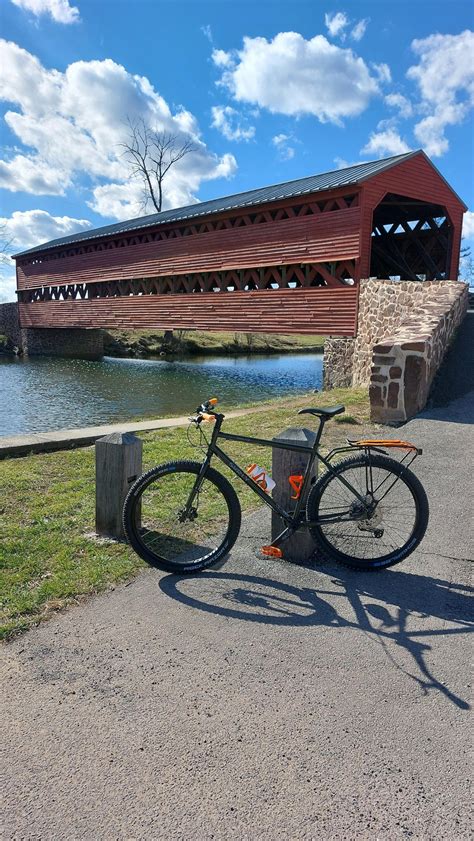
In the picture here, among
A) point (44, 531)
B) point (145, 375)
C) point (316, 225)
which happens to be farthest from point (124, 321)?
point (44, 531)

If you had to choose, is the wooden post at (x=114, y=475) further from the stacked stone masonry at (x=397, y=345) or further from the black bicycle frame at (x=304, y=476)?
the stacked stone masonry at (x=397, y=345)

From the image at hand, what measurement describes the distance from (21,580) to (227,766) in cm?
177

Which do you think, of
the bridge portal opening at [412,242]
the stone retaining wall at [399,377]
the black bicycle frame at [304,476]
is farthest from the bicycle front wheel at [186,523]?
the bridge portal opening at [412,242]

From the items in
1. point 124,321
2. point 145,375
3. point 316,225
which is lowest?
point 145,375

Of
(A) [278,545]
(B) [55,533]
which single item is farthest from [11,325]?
(A) [278,545]

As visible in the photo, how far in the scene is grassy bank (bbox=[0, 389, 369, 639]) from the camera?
2.89 meters

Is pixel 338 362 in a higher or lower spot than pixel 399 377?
lower

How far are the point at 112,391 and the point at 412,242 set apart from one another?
43.6 ft

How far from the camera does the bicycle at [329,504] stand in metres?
3.12

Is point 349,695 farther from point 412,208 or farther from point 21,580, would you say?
point 412,208

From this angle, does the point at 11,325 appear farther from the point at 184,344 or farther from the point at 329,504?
the point at 329,504

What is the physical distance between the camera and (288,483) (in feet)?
10.7

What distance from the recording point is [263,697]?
2.14m

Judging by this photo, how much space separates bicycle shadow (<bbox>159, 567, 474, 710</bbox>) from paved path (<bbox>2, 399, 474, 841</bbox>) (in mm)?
12
